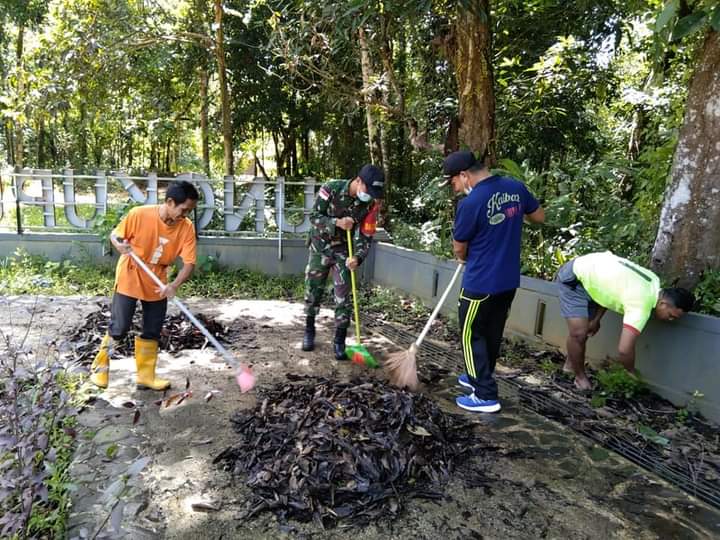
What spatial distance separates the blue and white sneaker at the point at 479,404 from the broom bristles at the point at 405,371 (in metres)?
0.39

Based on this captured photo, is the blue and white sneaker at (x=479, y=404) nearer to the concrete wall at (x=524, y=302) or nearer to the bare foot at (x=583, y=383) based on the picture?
the bare foot at (x=583, y=383)

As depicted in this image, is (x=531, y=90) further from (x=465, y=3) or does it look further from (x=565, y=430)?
(x=565, y=430)

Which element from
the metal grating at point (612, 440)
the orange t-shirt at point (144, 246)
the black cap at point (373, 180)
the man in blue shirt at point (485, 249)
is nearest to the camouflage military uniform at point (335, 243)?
the black cap at point (373, 180)

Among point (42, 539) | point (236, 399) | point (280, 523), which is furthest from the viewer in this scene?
point (236, 399)

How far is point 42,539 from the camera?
6.70 feet

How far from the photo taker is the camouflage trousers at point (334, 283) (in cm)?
462

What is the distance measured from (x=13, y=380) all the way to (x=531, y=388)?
3.54 meters

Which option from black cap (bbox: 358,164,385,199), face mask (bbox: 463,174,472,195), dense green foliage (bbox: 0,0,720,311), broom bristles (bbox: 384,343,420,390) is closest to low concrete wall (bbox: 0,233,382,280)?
dense green foliage (bbox: 0,0,720,311)

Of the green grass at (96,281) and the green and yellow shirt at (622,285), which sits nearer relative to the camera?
the green and yellow shirt at (622,285)

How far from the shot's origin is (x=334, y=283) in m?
4.70

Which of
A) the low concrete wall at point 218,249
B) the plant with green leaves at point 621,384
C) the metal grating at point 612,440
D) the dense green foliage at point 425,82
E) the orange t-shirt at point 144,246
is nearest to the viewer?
the metal grating at point 612,440

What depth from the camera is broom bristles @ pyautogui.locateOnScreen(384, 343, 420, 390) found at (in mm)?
3844

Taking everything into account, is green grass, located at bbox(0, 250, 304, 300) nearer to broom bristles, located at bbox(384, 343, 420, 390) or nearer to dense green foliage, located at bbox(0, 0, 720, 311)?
dense green foliage, located at bbox(0, 0, 720, 311)

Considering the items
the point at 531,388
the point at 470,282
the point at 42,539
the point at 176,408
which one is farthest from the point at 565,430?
the point at 42,539
